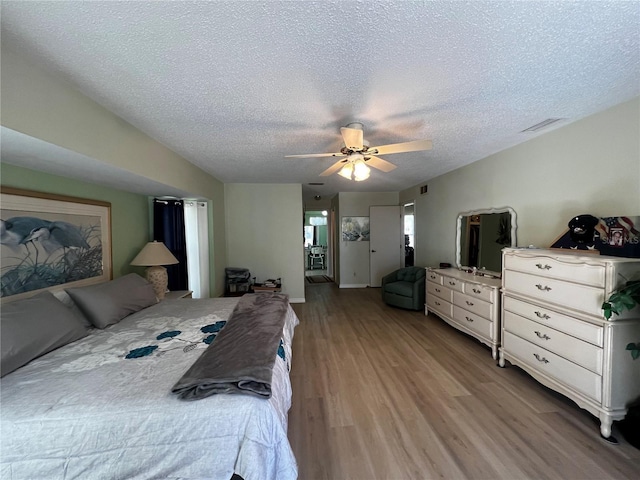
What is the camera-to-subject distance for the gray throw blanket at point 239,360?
121 cm

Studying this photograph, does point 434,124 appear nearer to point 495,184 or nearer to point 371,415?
point 495,184

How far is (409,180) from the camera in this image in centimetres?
482

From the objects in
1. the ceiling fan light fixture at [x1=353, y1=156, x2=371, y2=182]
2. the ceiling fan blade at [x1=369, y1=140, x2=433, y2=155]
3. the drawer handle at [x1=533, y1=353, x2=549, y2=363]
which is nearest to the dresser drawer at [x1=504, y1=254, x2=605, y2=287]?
the drawer handle at [x1=533, y1=353, x2=549, y2=363]

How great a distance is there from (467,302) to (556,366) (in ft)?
3.83

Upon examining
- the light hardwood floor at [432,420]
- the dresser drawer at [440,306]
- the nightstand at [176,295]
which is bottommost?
the light hardwood floor at [432,420]

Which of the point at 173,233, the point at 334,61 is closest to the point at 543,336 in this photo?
the point at 334,61

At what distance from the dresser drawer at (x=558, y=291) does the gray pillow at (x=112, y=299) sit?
3644mm

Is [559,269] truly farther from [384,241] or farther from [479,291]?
[384,241]

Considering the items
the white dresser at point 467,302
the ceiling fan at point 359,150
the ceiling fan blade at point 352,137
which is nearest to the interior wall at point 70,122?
the ceiling fan at point 359,150

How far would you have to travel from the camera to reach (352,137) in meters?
2.01

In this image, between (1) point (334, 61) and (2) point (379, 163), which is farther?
(2) point (379, 163)

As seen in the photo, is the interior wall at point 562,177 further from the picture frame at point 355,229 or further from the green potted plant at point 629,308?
the picture frame at point 355,229

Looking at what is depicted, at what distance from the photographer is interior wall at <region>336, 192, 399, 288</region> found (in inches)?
248

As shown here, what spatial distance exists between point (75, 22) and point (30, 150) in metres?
0.91
